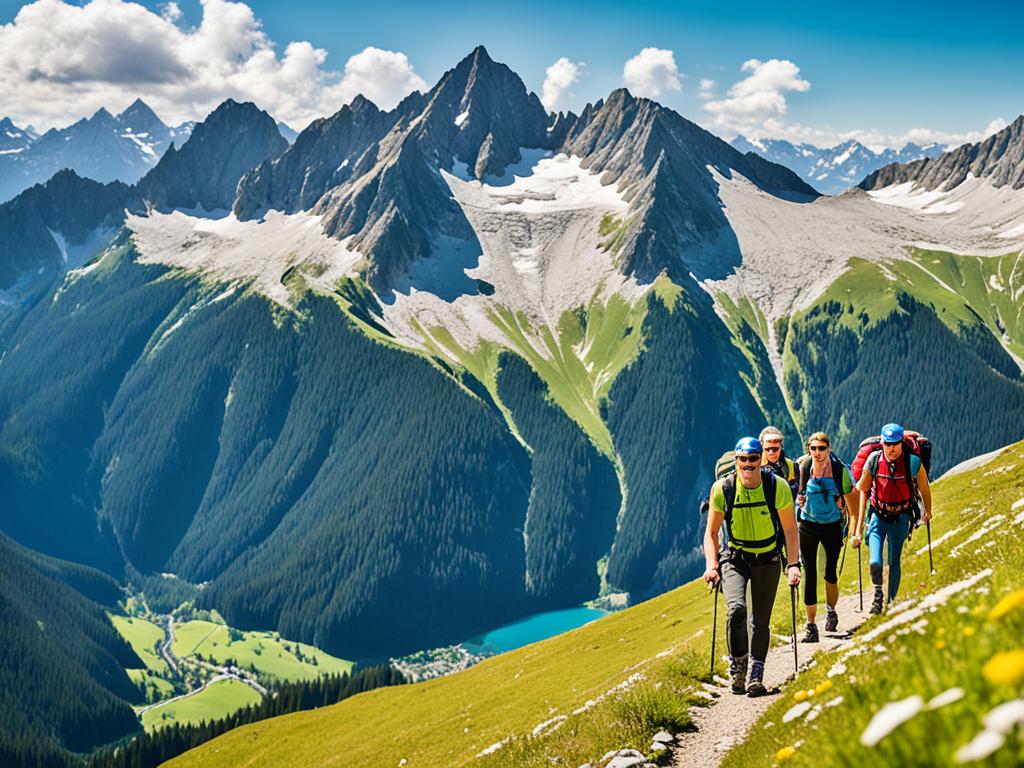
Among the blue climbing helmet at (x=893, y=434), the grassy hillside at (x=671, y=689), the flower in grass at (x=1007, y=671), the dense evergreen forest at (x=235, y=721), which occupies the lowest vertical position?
the dense evergreen forest at (x=235, y=721)

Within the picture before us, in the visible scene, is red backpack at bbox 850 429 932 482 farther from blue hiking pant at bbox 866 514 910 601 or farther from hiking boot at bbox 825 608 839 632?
hiking boot at bbox 825 608 839 632

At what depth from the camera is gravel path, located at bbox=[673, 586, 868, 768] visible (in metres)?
16.4

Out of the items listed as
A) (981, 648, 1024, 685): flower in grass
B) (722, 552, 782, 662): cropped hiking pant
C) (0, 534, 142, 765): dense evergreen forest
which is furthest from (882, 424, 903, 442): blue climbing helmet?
(0, 534, 142, 765): dense evergreen forest

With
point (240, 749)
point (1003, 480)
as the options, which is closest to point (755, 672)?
point (1003, 480)

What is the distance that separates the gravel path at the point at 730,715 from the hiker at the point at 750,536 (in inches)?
69.4

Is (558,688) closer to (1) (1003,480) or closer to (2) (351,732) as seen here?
(2) (351,732)

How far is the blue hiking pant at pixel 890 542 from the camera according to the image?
2234 cm

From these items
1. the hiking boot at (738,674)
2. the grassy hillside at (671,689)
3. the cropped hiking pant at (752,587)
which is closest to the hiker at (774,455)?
the cropped hiking pant at (752,587)

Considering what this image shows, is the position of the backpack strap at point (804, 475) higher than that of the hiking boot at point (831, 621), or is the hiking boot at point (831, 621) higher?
the backpack strap at point (804, 475)

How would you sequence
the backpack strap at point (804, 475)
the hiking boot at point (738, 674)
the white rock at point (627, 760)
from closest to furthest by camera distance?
the white rock at point (627, 760), the hiking boot at point (738, 674), the backpack strap at point (804, 475)

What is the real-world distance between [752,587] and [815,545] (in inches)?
235

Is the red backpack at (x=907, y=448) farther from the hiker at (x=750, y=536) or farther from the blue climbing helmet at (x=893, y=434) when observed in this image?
the hiker at (x=750, y=536)

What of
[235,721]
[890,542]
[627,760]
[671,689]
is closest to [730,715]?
[671,689]

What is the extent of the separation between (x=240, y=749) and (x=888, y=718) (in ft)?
238
